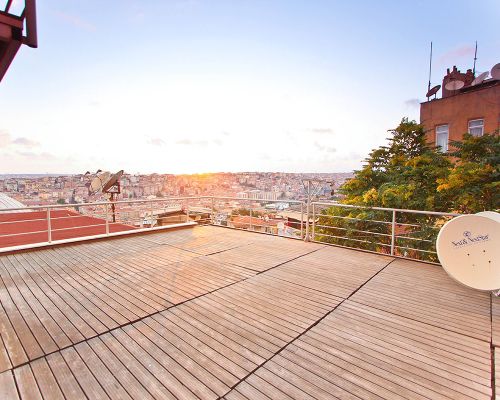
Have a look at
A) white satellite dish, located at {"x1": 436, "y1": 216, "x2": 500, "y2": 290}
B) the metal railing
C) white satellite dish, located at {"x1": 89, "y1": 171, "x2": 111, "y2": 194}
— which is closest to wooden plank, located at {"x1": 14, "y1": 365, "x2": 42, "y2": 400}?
white satellite dish, located at {"x1": 436, "y1": 216, "x2": 500, "y2": 290}

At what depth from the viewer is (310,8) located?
6535mm

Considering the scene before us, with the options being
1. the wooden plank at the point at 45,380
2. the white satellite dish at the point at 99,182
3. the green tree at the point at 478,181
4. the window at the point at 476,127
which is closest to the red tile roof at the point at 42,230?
the white satellite dish at the point at 99,182

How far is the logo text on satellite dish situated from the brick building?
782cm

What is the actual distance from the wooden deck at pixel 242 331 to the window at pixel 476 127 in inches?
381

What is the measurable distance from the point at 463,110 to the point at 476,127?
2.83 ft

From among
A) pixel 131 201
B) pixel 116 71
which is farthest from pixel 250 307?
pixel 116 71

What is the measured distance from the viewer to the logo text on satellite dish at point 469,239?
9.94 ft

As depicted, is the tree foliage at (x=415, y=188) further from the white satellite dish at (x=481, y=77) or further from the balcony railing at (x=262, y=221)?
the white satellite dish at (x=481, y=77)

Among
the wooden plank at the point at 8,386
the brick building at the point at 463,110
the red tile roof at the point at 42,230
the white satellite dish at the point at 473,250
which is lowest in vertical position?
the red tile roof at the point at 42,230

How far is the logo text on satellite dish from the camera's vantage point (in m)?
3.03

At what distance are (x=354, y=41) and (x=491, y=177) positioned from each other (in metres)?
4.89

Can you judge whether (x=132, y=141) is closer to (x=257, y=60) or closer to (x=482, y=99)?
(x=257, y=60)

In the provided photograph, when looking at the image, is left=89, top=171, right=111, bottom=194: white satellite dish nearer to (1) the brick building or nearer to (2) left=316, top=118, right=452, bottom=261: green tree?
(2) left=316, top=118, right=452, bottom=261: green tree

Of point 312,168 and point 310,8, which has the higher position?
point 310,8
